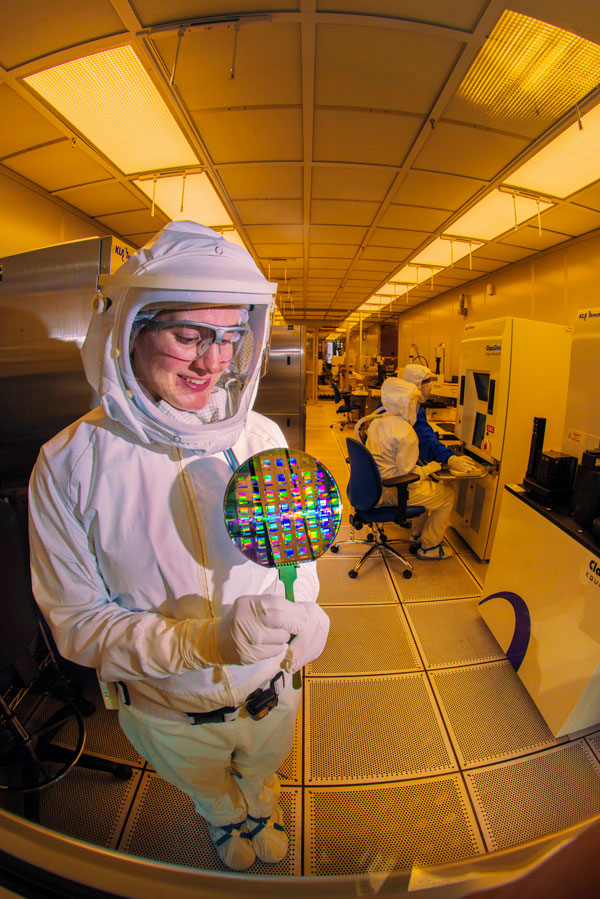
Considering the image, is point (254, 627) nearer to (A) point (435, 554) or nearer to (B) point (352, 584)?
(B) point (352, 584)

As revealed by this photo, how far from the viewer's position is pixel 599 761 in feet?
3.96

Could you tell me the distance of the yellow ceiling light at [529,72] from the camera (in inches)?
53.1

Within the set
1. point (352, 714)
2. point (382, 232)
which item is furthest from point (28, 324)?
point (382, 232)

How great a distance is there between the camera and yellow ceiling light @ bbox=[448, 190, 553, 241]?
276cm

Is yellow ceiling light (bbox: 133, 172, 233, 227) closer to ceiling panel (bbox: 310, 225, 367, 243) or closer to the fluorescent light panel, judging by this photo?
ceiling panel (bbox: 310, 225, 367, 243)

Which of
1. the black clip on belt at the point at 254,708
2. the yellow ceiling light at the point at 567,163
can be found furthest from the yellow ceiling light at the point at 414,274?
the black clip on belt at the point at 254,708

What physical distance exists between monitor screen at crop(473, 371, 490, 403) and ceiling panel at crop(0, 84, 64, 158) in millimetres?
3330

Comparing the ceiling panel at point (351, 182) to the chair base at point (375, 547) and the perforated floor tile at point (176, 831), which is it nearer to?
the chair base at point (375, 547)

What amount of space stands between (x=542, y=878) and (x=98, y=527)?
0.81 m

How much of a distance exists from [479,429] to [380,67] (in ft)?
7.65

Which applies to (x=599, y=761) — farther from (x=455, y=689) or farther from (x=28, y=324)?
(x=28, y=324)

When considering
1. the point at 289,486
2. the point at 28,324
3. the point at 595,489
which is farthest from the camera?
the point at 28,324

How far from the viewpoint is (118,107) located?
178 cm

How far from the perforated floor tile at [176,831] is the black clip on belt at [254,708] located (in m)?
0.42
